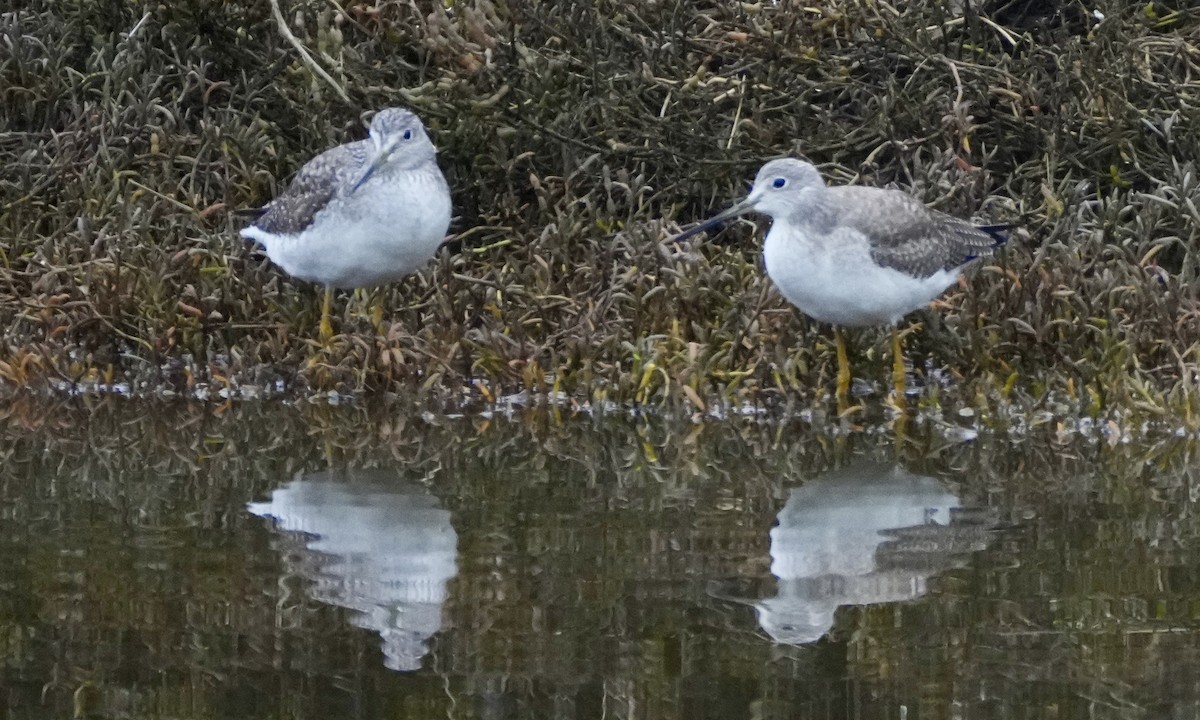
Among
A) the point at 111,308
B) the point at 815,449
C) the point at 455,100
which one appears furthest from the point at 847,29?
the point at 111,308

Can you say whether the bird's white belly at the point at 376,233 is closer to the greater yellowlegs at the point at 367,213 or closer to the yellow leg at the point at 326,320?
the greater yellowlegs at the point at 367,213

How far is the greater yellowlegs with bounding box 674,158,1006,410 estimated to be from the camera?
26.1ft

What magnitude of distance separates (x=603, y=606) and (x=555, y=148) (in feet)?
16.7

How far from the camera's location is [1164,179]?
9.55 metres

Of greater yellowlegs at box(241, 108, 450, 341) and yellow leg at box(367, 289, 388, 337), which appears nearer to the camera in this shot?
greater yellowlegs at box(241, 108, 450, 341)

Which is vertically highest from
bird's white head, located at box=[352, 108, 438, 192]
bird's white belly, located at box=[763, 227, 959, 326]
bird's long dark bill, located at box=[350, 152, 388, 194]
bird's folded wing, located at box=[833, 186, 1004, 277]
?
bird's white head, located at box=[352, 108, 438, 192]

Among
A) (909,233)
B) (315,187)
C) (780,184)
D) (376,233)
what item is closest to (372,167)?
(376,233)

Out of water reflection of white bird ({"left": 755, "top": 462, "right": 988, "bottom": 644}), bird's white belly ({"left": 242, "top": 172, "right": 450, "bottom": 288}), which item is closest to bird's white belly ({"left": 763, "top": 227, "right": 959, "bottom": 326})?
water reflection of white bird ({"left": 755, "top": 462, "right": 988, "bottom": 644})

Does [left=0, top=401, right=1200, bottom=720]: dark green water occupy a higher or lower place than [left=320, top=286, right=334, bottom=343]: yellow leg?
lower

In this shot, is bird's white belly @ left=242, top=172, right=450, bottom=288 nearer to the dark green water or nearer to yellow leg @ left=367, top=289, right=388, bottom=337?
yellow leg @ left=367, top=289, right=388, bottom=337

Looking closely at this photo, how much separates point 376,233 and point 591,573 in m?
3.28

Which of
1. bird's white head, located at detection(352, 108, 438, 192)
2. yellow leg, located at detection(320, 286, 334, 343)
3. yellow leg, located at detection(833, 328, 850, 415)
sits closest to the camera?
yellow leg, located at detection(833, 328, 850, 415)

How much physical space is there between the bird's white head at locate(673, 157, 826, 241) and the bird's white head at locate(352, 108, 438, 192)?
1.46 meters

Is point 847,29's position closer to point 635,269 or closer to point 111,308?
point 635,269
